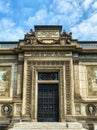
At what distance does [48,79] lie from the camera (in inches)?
910

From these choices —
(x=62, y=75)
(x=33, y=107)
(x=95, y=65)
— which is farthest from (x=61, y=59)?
(x=33, y=107)

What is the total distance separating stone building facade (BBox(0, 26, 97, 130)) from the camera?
2181cm

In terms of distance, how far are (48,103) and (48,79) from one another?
195cm

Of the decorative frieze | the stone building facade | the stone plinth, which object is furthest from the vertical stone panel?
the stone plinth

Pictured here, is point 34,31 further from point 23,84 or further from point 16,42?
point 23,84

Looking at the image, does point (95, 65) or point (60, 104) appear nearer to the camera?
point (60, 104)

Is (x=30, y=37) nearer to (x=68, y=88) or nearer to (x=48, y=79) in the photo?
(x=48, y=79)

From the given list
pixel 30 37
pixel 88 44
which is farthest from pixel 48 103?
pixel 88 44

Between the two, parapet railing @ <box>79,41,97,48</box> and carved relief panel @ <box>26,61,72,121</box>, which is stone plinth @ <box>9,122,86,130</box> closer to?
carved relief panel @ <box>26,61,72,121</box>

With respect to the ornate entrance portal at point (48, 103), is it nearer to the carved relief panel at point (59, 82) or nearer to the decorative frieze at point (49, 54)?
the carved relief panel at point (59, 82)

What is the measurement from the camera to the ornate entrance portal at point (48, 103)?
22.1m

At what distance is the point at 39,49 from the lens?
2325 centimetres

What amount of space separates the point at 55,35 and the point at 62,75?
12.5 feet

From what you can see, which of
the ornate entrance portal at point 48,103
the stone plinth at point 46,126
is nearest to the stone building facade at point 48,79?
the ornate entrance portal at point 48,103
